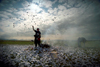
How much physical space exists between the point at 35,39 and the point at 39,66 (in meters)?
7.58

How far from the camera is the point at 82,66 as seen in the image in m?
5.16

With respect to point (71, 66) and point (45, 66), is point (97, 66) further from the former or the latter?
point (45, 66)

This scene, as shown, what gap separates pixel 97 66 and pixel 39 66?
233 inches

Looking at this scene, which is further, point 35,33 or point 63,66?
point 35,33

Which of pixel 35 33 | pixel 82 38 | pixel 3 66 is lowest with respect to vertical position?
pixel 3 66

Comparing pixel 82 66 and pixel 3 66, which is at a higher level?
pixel 3 66

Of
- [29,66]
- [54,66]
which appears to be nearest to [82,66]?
[54,66]

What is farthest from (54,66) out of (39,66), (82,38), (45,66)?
(82,38)

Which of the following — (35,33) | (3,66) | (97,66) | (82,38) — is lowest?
(97,66)

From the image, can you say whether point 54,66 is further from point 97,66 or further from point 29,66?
point 97,66

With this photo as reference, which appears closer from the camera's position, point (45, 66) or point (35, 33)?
point (45, 66)

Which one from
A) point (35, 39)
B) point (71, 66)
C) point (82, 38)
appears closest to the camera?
point (71, 66)

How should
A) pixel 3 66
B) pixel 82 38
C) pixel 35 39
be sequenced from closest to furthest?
pixel 3 66
pixel 35 39
pixel 82 38

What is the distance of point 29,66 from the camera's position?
486cm
